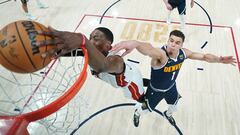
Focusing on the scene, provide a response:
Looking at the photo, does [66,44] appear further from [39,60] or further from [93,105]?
[93,105]

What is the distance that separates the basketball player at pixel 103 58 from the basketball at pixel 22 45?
2.6 inches

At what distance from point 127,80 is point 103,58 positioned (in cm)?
90

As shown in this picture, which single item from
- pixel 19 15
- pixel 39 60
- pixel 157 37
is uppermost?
pixel 39 60

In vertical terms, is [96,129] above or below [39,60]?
below

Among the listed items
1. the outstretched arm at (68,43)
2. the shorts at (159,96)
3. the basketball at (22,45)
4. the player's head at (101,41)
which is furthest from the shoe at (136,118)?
the basketball at (22,45)

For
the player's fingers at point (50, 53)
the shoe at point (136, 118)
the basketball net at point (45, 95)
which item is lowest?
the shoe at point (136, 118)

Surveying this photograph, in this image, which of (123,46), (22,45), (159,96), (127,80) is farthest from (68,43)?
(159,96)

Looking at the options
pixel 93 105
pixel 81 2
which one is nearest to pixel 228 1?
pixel 81 2

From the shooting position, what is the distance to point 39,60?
1.75m

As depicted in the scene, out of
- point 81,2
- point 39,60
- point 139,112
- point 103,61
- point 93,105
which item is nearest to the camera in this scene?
point 39,60

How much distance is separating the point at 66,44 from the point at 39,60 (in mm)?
255

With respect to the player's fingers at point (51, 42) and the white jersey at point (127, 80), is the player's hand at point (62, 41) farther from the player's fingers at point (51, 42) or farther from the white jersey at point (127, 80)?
the white jersey at point (127, 80)

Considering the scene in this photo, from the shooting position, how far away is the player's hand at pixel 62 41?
5.34ft

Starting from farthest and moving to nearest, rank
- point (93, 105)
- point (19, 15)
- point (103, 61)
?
point (19, 15)
point (93, 105)
point (103, 61)
